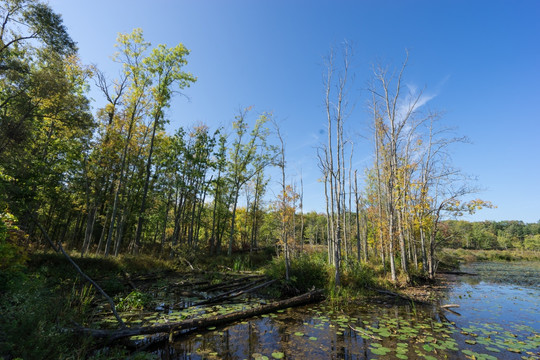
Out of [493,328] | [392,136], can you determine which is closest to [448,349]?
[493,328]

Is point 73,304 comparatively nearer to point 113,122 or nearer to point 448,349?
point 448,349

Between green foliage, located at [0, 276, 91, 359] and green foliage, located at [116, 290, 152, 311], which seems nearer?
green foliage, located at [0, 276, 91, 359]

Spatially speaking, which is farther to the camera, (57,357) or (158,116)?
(158,116)

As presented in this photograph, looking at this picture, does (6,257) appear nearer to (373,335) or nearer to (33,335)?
(33,335)

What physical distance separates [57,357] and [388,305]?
917 cm

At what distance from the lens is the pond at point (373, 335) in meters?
4.38

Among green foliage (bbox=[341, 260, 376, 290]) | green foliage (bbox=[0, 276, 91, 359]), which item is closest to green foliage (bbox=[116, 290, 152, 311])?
green foliage (bbox=[0, 276, 91, 359])

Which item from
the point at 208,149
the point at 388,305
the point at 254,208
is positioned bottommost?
the point at 388,305

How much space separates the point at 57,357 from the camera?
3057mm

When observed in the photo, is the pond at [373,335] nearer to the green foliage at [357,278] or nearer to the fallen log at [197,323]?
the fallen log at [197,323]

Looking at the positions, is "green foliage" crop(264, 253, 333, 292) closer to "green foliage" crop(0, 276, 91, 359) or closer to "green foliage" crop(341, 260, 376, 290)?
"green foliage" crop(341, 260, 376, 290)

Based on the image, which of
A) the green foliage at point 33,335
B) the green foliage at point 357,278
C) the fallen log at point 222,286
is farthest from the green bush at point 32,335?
the green foliage at point 357,278

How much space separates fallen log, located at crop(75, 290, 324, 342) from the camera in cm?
402

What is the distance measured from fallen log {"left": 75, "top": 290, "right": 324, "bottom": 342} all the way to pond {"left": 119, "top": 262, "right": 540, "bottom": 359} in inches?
7.3
